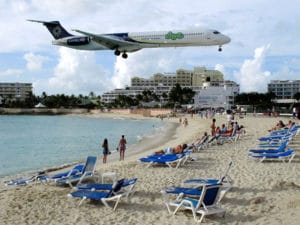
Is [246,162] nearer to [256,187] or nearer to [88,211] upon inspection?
[256,187]

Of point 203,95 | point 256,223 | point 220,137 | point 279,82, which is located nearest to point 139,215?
point 256,223

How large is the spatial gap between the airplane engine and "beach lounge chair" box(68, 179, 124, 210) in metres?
29.4

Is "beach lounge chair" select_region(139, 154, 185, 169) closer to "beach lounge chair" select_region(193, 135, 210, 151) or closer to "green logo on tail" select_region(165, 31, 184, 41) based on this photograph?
"beach lounge chair" select_region(193, 135, 210, 151)

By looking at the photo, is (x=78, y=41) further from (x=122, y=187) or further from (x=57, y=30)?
(x=122, y=187)

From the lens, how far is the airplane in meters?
35.9

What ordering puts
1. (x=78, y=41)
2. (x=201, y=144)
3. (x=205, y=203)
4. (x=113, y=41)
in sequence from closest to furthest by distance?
(x=205, y=203), (x=201, y=144), (x=113, y=41), (x=78, y=41)

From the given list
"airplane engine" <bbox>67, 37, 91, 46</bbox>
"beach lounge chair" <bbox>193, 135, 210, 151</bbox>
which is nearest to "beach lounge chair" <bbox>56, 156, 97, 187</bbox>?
"beach lounge chair" <bbox>193, 135, 210, 151</bbox>

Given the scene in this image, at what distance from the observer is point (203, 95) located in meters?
95.9

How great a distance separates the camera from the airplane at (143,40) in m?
35.9

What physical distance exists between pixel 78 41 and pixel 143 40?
6149 millimetres

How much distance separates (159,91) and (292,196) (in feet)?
551

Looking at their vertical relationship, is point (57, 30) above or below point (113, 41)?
above

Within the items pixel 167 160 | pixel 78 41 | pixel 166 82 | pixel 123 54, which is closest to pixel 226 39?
pixel 123 54

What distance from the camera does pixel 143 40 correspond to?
36.6 m
